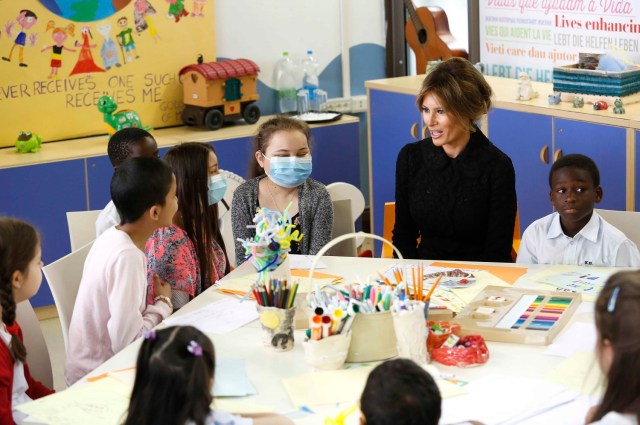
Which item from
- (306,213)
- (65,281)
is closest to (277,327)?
(65,281)

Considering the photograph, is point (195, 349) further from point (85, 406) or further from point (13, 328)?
point (13, 328)

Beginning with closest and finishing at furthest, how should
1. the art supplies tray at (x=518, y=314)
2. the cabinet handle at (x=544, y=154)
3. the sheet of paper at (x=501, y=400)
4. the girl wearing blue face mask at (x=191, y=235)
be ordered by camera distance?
the sheet of paper at (x=501, y=400) → the art supplies tray at (x=518, y=314) → the girl wearing blue face mask at (x=191, y=235) → the cabinet handle at (x=544, y=154)

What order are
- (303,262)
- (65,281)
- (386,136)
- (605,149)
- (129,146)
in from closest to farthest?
(65,281)
(303,262)
(129,146)
(605,149)
(386,136)

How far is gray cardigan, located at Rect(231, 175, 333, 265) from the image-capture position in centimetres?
334

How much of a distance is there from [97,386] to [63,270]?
2.40 ft

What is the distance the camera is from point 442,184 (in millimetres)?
3303

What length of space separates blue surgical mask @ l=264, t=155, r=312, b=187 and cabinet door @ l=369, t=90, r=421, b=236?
1667 millimetres

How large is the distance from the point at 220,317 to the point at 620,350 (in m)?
1.20

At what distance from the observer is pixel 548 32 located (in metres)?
4.86

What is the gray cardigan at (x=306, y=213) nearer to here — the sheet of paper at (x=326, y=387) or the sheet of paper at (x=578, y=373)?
the sheet of paper at (x=326, y=387)

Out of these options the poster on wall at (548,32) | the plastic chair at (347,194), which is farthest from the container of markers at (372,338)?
the poster on wall at (548,32)

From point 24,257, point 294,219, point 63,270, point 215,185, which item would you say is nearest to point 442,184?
point 294,219

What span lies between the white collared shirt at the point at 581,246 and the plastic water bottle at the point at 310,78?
2.73m

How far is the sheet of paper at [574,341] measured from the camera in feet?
7.47
